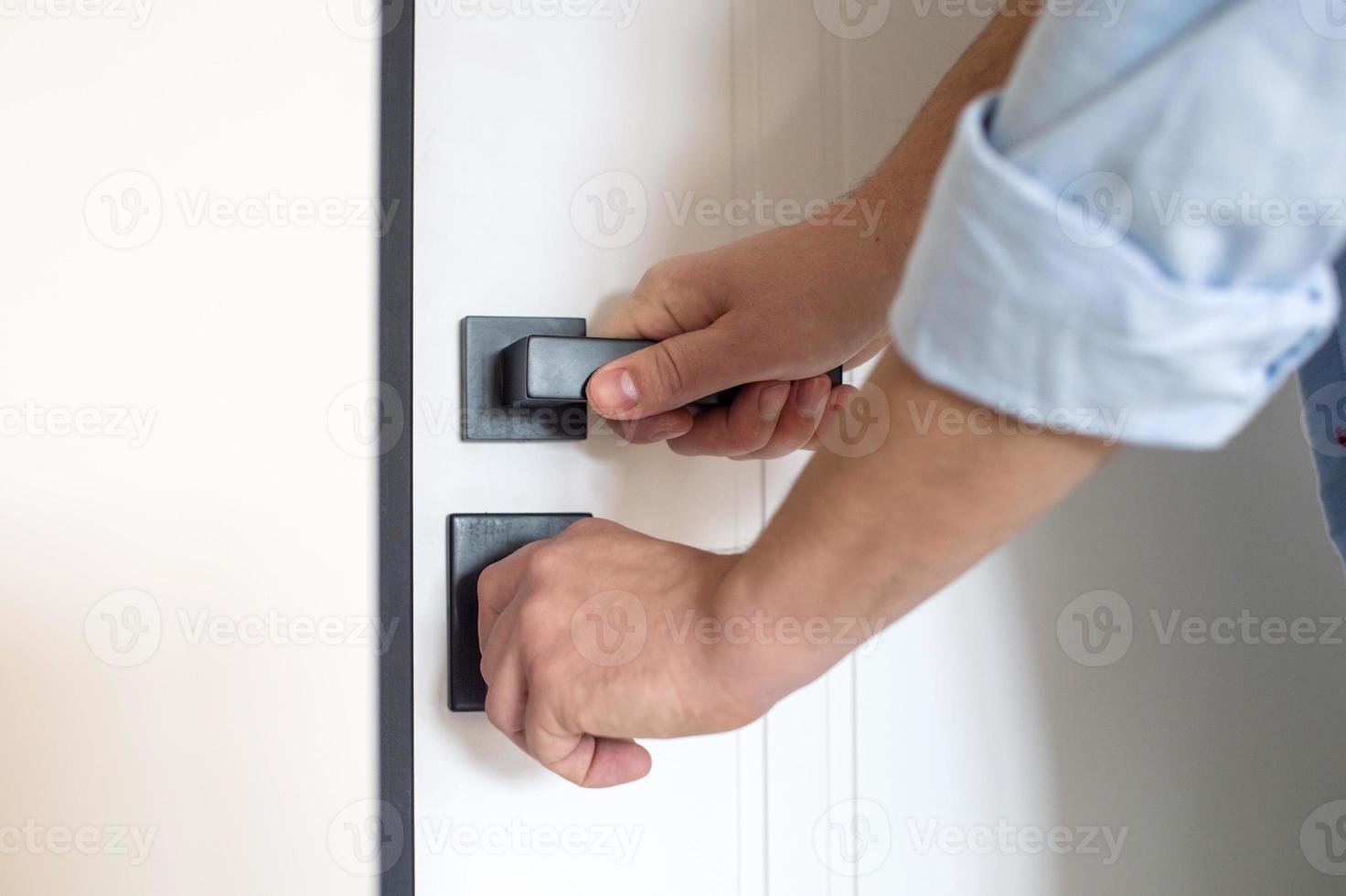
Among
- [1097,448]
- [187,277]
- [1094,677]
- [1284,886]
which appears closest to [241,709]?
[187,277]

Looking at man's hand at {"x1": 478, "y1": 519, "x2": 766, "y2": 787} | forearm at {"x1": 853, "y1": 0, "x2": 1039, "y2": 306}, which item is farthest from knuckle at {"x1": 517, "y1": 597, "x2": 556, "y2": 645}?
forearm at {"x1": 853, "y1": 0, "x2": 1039, "y2": 306}

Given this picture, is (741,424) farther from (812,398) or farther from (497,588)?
(497,588)

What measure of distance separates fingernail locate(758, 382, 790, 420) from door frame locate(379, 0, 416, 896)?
0.18 m

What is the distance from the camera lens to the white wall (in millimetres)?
430

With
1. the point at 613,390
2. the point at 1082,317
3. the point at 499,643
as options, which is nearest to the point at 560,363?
the point at 613,390

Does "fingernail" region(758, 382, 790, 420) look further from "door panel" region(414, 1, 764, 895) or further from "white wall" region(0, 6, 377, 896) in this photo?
"white wall" region(0, 6, 377, 896)

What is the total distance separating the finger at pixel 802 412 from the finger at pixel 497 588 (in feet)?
0.45

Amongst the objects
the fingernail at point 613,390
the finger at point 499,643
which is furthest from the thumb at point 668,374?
the finger at point 499,643

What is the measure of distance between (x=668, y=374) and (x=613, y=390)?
0.09 feet

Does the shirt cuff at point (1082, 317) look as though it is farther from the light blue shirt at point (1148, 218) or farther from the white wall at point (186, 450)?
the white wall at point (186, 450)

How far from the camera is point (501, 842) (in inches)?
22.5

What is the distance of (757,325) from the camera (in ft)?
1.67

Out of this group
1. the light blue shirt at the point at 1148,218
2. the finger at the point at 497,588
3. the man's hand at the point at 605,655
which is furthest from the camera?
the finger at the point at 497,588

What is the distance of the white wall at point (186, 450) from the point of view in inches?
16.9
